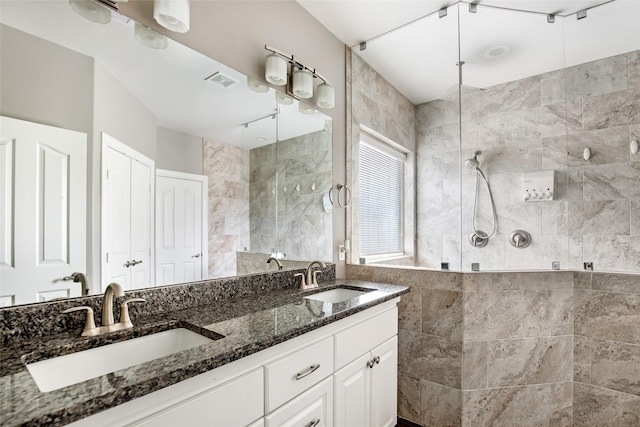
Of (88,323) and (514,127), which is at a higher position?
(514,127)

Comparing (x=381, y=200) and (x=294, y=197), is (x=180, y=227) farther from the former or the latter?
(x=381, y=200)

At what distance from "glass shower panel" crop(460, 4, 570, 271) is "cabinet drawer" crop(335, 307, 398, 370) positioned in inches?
40.2

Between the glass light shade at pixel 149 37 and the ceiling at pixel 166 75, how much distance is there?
2cm

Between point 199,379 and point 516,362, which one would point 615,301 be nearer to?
point 516,362

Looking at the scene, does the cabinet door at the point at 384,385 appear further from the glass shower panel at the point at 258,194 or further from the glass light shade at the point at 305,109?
the glass light shade at the point at 305,109

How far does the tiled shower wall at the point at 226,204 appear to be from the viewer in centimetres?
154

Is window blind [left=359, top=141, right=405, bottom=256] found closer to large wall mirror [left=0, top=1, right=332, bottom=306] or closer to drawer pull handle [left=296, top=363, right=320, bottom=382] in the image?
large wall mirror [left=0, top=1, right=332, bottom=306]

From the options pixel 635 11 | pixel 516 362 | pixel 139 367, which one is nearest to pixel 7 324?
pixel 139 367

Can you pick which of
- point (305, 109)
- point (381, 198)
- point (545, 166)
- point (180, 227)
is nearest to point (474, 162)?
point (545, 166)

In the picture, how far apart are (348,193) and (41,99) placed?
187 centimetres

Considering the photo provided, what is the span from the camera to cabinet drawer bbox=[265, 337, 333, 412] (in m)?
1.05

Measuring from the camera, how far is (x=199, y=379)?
0.84 meters

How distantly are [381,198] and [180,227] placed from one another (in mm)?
2082

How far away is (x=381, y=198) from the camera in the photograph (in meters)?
3.07
